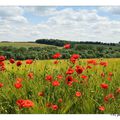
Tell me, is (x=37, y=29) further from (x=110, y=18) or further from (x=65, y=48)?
(x=110, y=18)

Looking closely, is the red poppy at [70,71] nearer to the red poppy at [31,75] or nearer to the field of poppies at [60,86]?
the field of poppies at [60,86]

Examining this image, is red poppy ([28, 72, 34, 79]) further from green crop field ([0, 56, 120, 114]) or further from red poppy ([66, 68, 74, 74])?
red poppy ([66, 68, 74, 74])

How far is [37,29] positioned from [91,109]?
1.52 meters

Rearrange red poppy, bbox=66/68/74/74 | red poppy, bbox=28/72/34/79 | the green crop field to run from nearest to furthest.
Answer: the green crop field
red poppy, bbox=66/68/74/74
red poppy, bbox=28/72/34/79

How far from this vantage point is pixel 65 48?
161 inches

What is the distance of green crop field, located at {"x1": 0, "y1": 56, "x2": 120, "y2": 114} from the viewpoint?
135 inches

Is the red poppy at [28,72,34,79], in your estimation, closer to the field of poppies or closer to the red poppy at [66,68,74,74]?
the field of poppies

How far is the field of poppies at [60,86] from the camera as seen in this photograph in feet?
11.3

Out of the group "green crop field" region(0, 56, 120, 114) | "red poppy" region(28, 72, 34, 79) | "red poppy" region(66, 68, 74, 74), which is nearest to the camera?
"green crop field" region(0, 56, 120, 114)

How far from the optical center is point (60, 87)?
3713 millimetres

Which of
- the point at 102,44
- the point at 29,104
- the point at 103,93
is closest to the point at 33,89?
the point at 29,104

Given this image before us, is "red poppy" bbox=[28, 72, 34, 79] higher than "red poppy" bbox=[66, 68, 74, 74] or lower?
lower

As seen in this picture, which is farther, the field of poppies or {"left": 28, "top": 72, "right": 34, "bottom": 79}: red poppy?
{"left": 28, "top": 72, "right": 34, "bottom": 79}: red poppy

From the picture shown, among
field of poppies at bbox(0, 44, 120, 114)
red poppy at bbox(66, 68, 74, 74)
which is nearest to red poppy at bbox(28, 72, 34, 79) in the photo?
field of poppies at bbox(0, 44, 120, 114)
